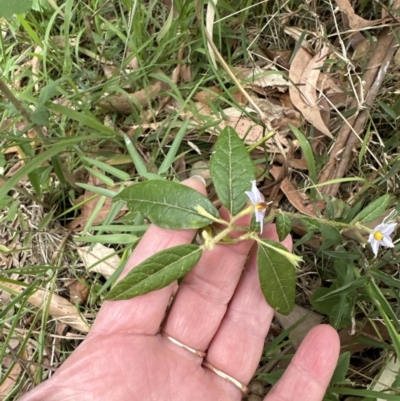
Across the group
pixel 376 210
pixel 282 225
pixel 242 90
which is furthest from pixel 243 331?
pixel 242 90

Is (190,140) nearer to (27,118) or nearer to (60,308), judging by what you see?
(27,118)

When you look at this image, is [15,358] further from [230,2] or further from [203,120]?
[230,2]

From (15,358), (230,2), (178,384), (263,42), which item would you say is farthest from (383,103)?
(15,358)

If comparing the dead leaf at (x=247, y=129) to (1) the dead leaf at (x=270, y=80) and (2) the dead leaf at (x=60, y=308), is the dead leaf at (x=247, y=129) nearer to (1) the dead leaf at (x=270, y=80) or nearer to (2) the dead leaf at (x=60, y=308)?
(1) the dead leaf at (x=270, y=80)

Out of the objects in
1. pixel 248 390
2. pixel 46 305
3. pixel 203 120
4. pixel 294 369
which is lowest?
Answer: pixel 248 390

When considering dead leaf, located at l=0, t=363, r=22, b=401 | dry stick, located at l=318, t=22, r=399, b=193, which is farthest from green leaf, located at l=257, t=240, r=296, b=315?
dead leaf, located at l=0, t=363, r=22, b=401

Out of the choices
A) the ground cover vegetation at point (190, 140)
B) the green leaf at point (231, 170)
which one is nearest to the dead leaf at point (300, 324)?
the ground cover vegetation at point (190, 140)
